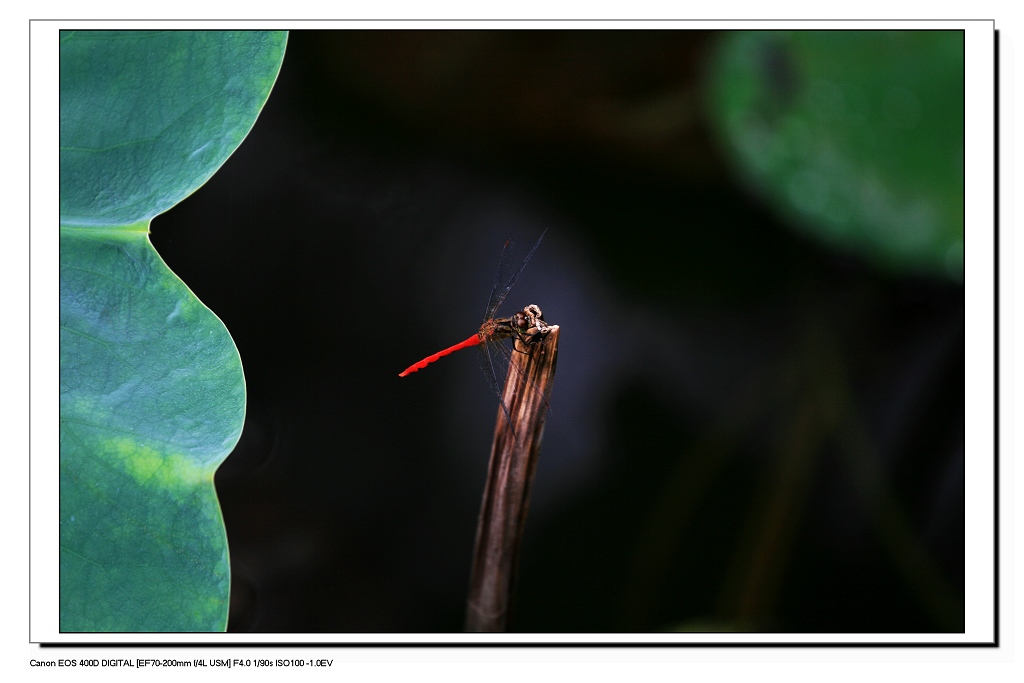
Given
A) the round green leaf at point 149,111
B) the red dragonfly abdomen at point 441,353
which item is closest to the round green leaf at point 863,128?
the red dragonfly abdomen at point 441,353

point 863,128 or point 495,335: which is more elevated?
point 863,128

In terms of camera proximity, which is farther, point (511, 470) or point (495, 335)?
point (495, 335)

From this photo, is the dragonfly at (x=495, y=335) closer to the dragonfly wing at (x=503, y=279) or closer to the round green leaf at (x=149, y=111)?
the dragonfly wing at (x=503, y=279)

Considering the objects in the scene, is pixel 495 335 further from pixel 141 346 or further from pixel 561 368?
pixel 141 346

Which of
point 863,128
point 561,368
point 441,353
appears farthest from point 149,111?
point 863,128
